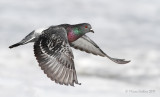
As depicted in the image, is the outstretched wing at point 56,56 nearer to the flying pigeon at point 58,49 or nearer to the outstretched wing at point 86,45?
the flying pigeon at point 58,49

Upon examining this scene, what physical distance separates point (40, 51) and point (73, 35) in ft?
7.37

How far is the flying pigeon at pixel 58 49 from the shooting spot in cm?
1458

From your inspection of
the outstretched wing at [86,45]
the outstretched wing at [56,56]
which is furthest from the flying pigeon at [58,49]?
the outstretched wing at [86,45]

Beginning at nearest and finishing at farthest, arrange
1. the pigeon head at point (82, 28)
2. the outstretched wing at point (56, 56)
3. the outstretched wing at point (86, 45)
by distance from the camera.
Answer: the outstretched wing at point (56, 56)
the pigeon head at point (82, 28)
the outstretched wing at point (86, 45)

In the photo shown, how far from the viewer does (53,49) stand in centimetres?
1570

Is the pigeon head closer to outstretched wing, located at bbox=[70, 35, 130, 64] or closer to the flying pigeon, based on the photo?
the flying pigeon

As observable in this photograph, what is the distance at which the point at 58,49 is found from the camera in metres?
15.6

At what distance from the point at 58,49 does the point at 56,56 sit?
0.33 meters

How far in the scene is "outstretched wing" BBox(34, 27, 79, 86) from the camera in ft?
47.6

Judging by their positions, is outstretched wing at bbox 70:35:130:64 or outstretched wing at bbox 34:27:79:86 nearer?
outstretched wing at bbox 34:27:79:86

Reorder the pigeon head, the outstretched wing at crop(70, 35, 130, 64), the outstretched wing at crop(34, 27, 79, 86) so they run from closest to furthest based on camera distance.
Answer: the outstretched wing at crop(34, 27, 79, 86) < the pigeon head < the outstretched wing at crop(70, 35, 130, 64)

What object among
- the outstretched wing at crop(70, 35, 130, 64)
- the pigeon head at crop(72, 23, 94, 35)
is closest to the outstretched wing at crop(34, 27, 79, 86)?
the pigeon head at crop(72, 23, 94, 35)

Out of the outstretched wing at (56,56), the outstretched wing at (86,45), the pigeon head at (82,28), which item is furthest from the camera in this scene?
the outstretched wing at (86,45)

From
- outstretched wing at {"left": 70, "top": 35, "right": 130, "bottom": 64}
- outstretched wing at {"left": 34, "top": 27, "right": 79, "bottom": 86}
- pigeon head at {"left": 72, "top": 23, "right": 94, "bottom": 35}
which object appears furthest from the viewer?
outstretched wing at {"left": 70, "top": 35, "right": 130, "bottom": 64}
